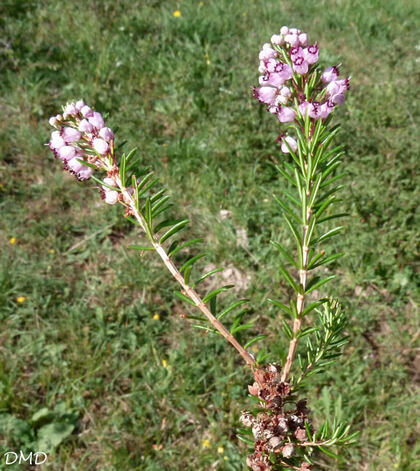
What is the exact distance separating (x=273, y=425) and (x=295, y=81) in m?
0.65

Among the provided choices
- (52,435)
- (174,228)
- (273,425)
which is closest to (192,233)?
(52,435)

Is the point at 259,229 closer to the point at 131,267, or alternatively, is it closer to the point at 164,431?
the point at 131,267

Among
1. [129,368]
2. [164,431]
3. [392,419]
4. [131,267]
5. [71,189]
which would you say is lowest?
[392,419]

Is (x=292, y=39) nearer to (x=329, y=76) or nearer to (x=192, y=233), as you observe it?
(x=329, y=76)

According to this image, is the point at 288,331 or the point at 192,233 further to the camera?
the point at 192,233

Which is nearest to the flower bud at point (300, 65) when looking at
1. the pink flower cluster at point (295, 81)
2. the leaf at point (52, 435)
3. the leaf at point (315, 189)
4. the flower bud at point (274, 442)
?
the pink flower cluster at point (295, 81)

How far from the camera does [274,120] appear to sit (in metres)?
3.92

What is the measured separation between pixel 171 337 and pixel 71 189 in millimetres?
1476

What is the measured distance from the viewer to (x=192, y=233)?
11.1 ft

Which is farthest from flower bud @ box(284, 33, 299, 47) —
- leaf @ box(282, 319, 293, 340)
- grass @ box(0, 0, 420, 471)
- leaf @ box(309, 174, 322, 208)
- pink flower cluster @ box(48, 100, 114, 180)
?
grass @ box(0, 0, 420, 471)

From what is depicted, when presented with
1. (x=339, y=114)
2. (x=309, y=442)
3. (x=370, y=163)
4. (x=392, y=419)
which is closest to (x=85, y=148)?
(x=309, y=442)

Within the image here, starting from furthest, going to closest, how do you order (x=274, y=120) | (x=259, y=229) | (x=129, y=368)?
1. (x=274, y=120)
2. (x=259, y=229)
3. (x=129, y=368)

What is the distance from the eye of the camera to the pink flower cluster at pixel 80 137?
0.85 m

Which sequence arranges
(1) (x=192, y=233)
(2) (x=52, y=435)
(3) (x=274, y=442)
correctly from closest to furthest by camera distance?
(3) (x=274, y=442), (2) (x=52, y=435), (1) (x=192, y=233)
